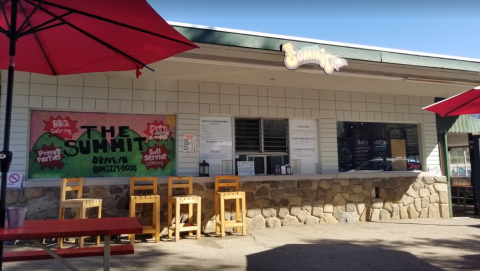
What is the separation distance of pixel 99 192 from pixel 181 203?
1508mm

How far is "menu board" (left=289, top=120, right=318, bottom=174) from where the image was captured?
7797 mm

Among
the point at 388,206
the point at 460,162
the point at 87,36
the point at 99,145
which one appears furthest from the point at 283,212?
the point at 460,162

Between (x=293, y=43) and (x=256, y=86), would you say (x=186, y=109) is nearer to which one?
(x=256, y=86)

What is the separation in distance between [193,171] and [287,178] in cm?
194

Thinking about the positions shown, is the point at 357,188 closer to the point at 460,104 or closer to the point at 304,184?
the point at 304,184

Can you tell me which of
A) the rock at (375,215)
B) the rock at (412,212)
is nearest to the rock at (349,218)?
the rock at (375,215)

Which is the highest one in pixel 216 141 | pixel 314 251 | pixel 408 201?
pixel 216 141

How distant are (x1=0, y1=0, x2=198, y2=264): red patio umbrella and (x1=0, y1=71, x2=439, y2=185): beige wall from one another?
264 cm

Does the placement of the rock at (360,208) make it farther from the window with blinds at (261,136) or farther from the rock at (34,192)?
the rock at (34,192)

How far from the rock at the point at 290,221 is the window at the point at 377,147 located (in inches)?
64.8

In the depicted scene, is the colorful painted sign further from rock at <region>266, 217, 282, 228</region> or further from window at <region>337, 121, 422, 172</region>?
window at <region>337, 121, 422, 172</region>

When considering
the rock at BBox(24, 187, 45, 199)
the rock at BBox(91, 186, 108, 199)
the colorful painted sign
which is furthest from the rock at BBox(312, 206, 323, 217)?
the rock at BBox(24, 187, 45, 199)

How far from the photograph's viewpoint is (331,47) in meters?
6.12

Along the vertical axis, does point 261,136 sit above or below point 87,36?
below
